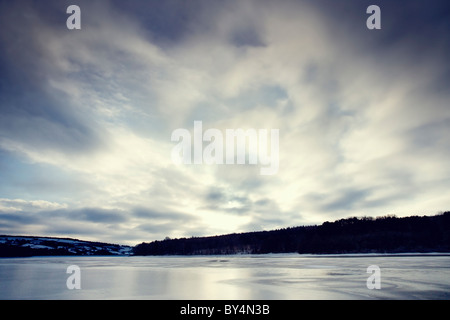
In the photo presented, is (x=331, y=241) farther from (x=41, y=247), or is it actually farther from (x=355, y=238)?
(x=41, y=247)

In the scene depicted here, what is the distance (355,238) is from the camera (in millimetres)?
94438

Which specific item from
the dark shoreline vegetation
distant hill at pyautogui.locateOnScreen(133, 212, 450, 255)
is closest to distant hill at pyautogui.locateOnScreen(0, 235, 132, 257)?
the dark shoreline vegetation

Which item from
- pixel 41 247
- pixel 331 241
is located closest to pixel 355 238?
pixel 331 241

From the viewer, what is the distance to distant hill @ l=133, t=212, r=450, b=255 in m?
80.5

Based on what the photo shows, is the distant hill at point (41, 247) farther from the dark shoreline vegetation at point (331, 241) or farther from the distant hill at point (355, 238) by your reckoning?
the distant hill at point (355, 238)

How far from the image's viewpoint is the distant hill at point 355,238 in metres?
80.5

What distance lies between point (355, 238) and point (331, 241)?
7.48 meters

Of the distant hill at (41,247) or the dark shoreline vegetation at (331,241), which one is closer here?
the dark shoreline vegetation at (331,241)

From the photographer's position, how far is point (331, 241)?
9581cm

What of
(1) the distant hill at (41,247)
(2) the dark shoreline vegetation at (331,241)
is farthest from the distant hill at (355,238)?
(1) the distant hill at (41,247)

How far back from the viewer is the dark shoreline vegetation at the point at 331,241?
81175 mm

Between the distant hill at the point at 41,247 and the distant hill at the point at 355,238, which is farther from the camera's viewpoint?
the distant hill at the point at 41,247

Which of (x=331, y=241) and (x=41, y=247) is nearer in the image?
(x=331, y=241)
